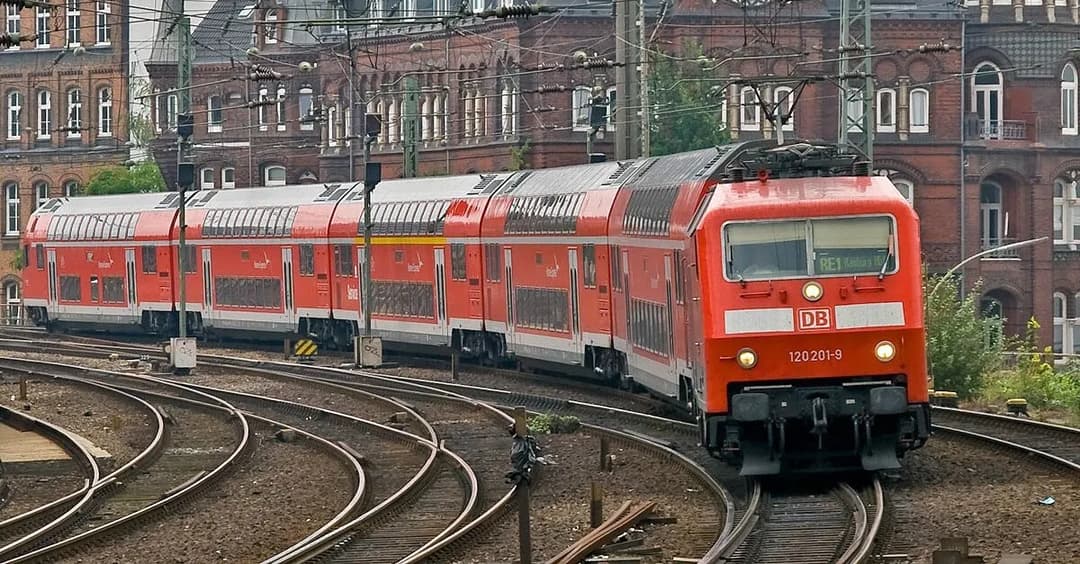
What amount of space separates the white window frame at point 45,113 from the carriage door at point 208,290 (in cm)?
4244

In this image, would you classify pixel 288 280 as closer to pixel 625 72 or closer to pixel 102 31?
pixel 625 72

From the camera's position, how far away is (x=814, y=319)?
1827 centimetres

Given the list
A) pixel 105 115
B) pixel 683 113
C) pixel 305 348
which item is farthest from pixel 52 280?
pixel 105 115

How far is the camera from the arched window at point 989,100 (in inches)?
2776

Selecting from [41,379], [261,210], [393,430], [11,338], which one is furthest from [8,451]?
[11,338]

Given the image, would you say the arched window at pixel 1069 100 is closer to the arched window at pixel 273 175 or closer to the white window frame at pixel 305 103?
the white window frame at pixel 305 103

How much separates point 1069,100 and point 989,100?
2.77 metres

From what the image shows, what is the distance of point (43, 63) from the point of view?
88812 millimetres

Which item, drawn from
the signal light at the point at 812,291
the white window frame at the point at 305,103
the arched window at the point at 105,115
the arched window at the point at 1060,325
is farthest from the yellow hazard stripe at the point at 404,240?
the arched window at the point at 105,115

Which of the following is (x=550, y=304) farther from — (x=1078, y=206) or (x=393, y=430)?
(x=1078, y=206)

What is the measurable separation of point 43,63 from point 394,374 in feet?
179

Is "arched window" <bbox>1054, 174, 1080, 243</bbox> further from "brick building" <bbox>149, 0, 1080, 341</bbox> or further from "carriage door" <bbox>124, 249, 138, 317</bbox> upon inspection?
"carriage door" <bbox>124, 249, 138, 317</bbox>

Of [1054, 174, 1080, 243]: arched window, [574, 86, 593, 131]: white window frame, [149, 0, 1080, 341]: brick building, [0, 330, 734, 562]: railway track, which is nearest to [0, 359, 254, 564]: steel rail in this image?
[0, 330, 734, 562]: railway track

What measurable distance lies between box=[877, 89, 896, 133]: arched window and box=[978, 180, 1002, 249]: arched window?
3.99 m
